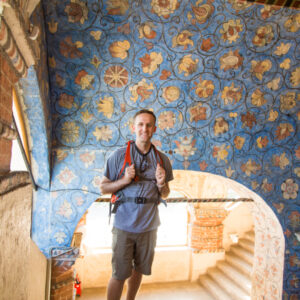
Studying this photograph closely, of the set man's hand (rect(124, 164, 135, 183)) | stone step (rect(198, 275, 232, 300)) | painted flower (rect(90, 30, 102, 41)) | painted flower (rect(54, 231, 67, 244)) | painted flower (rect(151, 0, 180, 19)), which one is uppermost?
painted flower (rect(151, 0, 180, 19))

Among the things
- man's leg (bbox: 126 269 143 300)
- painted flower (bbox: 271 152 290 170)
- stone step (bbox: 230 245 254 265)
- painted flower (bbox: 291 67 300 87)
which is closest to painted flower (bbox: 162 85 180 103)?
painted flower (bbox: 291 67 300 87)

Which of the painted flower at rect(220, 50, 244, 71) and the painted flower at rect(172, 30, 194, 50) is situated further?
the painted flower at rect(220, 50, 244, 71)

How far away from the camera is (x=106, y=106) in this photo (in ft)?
9.24

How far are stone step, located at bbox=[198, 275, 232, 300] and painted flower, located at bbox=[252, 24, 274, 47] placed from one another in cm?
555

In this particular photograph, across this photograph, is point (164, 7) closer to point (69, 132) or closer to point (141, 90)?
point (141, 90)

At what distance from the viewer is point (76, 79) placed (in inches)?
104

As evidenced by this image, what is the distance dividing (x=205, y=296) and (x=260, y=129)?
5103 mm

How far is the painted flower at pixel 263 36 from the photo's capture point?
253cm

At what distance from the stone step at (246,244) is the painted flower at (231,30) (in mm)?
5738

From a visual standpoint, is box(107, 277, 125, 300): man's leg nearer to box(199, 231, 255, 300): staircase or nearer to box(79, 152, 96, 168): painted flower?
A: box(79, 152, 96, 168): painted flower

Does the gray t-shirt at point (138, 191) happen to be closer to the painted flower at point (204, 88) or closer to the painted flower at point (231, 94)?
the painted flower at point (204, 88)

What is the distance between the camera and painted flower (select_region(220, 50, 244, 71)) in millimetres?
2672

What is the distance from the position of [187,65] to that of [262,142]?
1.39m

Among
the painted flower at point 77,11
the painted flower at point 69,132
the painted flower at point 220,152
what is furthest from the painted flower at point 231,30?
the painted flower at point 69,132
